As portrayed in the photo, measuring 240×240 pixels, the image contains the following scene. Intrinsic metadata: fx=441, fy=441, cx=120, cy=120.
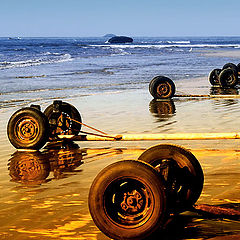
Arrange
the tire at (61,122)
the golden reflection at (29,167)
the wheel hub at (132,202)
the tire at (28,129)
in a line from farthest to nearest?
the tire at (61,122) → the tire at (28,129) → the golden reflection at (29,167) → the wheel hub at (132,202)

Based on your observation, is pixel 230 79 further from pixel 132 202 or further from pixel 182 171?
pixel 132 202

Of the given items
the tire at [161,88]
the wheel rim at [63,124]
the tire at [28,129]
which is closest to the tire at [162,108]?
the tire at [161,88]

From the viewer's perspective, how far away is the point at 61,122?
834 centimetres

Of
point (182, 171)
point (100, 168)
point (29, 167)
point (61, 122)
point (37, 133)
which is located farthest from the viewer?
point (61, 122)

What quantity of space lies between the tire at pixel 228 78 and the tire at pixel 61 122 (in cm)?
1184

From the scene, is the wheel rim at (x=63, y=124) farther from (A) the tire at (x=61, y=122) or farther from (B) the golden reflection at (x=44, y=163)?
(B) the golden reflection at (x=44, y=163)

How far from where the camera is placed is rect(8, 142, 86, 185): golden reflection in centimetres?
635

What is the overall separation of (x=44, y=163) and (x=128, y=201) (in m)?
3.51

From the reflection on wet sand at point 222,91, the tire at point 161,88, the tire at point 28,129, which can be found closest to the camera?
the tire at point 28,129

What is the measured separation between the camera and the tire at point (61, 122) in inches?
322

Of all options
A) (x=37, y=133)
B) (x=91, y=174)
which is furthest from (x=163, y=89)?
(x=91, y=174)

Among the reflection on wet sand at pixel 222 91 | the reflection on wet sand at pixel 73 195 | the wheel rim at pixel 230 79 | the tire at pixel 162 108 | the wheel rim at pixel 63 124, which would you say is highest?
the wheel rim at pixel 230 79

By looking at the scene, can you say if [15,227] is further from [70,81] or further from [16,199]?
[70,81]

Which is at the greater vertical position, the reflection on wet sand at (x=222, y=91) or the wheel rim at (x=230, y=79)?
the wheel rim at (x=230, y=79)
